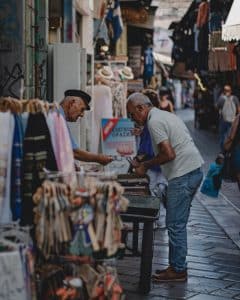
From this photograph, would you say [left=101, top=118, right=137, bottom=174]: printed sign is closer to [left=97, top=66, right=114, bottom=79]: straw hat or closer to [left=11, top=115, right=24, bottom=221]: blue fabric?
[left=97, top=66, right=114, bottom=79]: straw hat

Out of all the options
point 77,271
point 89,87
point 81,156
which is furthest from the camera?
point 89,87

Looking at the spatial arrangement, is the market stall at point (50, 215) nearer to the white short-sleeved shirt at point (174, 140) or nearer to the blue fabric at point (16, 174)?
the blue fabric at point (16, 174)

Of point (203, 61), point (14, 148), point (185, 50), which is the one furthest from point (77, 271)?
point (185, 50)

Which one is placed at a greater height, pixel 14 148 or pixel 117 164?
pixel 14 148

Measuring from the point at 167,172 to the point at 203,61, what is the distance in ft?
51.3

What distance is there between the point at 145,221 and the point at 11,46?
10.8ft

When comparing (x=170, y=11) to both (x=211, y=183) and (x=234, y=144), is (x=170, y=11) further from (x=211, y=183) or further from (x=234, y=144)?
(x=211, y=183)

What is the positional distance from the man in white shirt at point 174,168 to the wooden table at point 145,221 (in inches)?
11.3

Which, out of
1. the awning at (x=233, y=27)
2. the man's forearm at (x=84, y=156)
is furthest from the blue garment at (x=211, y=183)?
the man's forearm at (x=84, y=156)

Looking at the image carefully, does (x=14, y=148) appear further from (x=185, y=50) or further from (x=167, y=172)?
(x=185, y=50)

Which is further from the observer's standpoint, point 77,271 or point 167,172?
point 167,172

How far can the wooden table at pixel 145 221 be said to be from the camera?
691cm

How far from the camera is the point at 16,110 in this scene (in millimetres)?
5277

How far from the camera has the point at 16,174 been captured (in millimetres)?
5160
